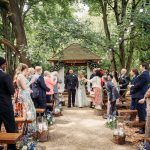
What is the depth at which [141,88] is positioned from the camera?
10.4 meters

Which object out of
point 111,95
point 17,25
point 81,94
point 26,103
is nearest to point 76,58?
point 81,94

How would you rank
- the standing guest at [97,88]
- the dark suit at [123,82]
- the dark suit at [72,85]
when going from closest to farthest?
the dark suit at [123,82] → the standing guest at [97,88] → the dark suit at [72,85]

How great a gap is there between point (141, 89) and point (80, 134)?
2143 millimetres

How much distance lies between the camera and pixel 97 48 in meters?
19.0

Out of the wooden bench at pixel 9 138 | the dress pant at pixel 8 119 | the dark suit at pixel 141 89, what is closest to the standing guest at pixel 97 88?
the dark suit at pixel 141 89

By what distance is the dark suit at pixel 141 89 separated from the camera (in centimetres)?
1020

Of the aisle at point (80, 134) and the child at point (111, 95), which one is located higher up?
the child at point (111, 95)

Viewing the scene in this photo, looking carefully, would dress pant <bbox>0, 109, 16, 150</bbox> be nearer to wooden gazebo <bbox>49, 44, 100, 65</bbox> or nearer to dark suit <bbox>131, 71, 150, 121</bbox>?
dark suit <bbox>131, 71, 150, 121</bbox>

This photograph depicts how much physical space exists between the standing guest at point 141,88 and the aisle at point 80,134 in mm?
1076

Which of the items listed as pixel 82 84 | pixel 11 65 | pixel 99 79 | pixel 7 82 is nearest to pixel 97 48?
pixel 82 84

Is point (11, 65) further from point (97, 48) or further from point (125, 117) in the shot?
point (125, 117)

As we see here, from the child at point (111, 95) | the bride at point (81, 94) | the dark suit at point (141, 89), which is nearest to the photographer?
the dark suit at point (141, 89)

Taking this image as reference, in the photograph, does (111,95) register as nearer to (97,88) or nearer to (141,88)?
(141,88)

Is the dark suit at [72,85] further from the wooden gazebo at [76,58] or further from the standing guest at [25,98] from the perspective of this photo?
the standing guest at [25,98]
